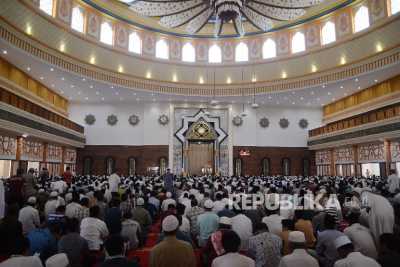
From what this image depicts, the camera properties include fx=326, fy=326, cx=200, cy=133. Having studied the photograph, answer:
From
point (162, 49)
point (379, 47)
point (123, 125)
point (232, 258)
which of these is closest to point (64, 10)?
point (162, 49)

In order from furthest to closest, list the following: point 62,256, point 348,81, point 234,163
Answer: point 234,163, point 348,81, point 62,256

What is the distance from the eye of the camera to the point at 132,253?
512cm

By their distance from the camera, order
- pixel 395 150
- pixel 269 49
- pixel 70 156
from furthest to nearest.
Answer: pixel 70 156 < pixel 269 49 < pixel 395 150

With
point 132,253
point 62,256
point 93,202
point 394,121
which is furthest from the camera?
point 394,121

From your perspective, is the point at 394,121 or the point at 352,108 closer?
the point at 394,121

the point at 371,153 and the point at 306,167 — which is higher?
the point at 371,153

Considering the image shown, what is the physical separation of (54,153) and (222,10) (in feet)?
47.7

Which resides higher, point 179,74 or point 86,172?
point 179,74

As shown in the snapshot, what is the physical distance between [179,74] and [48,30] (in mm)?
10107

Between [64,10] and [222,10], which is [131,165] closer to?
[64,10]

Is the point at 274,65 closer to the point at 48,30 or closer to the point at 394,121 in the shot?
the point at 394,121

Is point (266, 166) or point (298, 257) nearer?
point (298, 257)

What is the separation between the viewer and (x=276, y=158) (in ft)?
89.7

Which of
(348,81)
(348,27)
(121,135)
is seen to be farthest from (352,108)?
(121,135)
